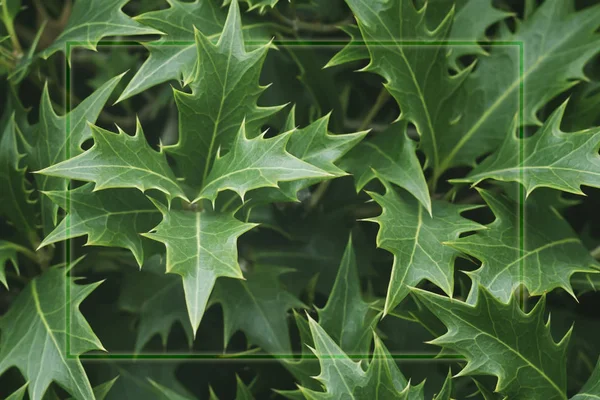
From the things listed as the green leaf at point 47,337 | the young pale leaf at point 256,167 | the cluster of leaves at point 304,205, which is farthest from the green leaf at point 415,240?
the green leaf at point 47,337

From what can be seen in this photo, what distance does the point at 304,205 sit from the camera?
126 centimetres

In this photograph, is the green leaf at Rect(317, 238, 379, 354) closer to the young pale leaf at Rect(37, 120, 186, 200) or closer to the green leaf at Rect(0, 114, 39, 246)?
the young pale leaf at Rect(37, 120, 186, 200)

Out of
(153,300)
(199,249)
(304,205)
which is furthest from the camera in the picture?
(304,205)

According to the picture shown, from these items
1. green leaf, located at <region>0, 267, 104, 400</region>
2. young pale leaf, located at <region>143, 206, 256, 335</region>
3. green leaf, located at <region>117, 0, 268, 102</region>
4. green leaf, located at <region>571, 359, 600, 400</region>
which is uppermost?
green leaf, located at <region>117, 0, 268, 102</region>

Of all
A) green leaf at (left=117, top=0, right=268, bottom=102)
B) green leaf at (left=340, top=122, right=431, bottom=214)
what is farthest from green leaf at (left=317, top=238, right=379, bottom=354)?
green leaf at (left=117, top=0, right=268, bottom=102)

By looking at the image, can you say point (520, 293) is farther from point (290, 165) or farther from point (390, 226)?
point (290, 165)

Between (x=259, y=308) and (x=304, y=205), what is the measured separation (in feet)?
0.69

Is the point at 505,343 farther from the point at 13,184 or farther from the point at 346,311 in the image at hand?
the point at 13,184

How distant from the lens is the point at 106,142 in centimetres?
96

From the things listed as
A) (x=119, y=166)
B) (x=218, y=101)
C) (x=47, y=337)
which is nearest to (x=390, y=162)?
(x=218, y=101)

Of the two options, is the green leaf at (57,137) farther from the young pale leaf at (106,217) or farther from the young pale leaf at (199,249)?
the young pale leaf at (199,249)

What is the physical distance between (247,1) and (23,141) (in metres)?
0.37

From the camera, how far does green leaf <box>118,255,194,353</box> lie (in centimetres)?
115

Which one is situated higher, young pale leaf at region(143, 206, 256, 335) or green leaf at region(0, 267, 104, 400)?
young pale leaf at region(143, 206, 256, 335)
